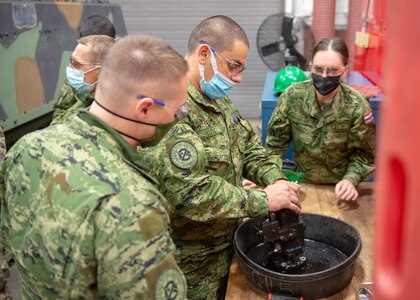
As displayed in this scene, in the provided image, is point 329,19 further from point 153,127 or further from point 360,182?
point 153,127

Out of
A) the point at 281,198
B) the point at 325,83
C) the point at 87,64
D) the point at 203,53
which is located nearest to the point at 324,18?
the point at 325,83

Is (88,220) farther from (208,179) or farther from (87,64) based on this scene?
(87,64)

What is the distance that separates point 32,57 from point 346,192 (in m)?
3.48

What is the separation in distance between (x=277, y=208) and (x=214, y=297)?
1.72 ft

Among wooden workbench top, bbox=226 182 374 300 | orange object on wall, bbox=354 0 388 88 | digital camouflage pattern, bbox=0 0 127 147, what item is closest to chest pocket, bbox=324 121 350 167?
wooden workbench top, bbox=226 182 374 300

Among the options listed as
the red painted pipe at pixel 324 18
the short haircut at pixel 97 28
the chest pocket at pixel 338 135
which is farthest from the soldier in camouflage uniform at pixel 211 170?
the red painted pipe at pixel 324 18

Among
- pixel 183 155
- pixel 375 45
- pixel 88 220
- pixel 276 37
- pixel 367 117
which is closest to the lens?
pixel 88 220

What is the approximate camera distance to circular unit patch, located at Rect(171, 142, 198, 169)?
1547mm

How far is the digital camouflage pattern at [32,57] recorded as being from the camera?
405cm

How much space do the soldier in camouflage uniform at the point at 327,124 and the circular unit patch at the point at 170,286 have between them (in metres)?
1.60

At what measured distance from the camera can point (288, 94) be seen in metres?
2.75

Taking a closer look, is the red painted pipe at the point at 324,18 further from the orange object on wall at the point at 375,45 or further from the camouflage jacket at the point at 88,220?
the camouflage jacket at the point at 88,220

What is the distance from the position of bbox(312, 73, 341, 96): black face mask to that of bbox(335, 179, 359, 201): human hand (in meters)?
0.58

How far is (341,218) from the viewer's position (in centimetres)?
212
